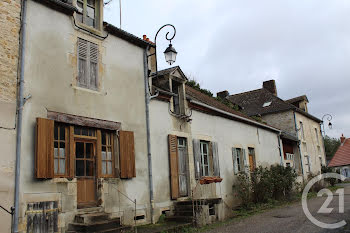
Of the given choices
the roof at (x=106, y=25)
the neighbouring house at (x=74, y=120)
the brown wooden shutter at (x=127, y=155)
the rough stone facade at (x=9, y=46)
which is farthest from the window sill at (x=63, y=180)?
the roof at (x=106, y=25)

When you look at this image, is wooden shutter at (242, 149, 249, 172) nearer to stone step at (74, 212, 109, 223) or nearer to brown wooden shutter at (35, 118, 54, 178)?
stone step at (74, 212, 109, 223)

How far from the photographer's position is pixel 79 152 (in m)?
8.40

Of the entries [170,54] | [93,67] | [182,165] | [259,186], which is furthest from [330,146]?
[93,67]

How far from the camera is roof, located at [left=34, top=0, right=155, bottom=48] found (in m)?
8.20

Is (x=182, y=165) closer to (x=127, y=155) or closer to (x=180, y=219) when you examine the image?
(x=180, y=219)

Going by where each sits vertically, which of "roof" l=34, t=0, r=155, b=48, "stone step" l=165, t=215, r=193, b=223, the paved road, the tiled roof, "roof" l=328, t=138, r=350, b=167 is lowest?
the paved road

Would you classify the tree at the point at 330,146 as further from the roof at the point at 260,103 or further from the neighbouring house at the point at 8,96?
the neighbouring house at the point at 8,96

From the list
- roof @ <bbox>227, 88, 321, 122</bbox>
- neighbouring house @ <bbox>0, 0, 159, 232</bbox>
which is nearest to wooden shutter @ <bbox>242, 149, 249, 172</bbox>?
neighbouring house @ <bbox>0, 0, 159, 232</bbox>

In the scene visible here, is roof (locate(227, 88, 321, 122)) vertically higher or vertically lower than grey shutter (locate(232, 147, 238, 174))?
higher

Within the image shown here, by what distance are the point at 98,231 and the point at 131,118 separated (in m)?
3.51

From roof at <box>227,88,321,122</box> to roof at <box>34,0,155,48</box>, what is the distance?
54.2 ft

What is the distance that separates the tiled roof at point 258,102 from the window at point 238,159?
10.2 meters

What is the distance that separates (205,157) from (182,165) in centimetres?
174

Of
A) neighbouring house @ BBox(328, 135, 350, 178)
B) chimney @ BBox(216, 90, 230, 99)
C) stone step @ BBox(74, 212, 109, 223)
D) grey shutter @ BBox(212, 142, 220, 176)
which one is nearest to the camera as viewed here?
stone step @ BBox(74, 212, 109, 223)
